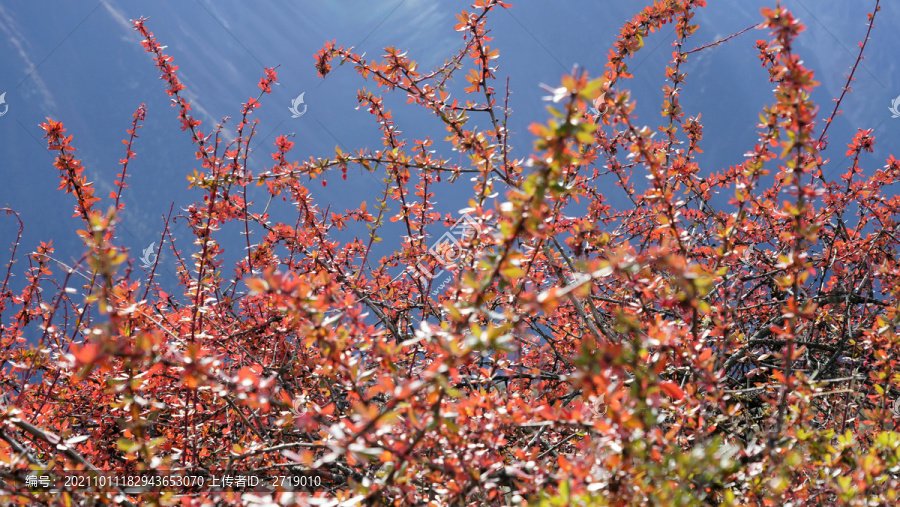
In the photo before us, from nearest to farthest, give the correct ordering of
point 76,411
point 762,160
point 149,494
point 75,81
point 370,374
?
point 370,374, point 149,494, point 762,160, point 76,411, point 75,81

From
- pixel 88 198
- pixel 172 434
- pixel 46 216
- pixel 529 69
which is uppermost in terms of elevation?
pixel 529 69

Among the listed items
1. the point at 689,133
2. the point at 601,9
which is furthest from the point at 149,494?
the point at 601,9

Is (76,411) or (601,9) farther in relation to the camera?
(601,9)

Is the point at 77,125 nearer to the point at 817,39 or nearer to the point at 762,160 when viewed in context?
the point at 762,160

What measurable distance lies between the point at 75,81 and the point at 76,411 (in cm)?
915

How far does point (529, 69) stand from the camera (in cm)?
1241

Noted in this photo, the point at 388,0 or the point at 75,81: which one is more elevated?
the point at 388,0

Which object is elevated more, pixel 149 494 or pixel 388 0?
pixel 388 0

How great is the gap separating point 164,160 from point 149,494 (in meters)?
9.56

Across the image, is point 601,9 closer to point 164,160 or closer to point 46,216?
point 164,160

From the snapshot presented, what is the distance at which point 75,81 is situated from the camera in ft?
31.3

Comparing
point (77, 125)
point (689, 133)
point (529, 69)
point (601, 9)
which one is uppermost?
point (601, 9)

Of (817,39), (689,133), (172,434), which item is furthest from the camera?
(817,39)

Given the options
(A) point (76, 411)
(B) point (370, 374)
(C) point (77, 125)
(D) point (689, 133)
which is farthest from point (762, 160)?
(C) point (77, 125)
